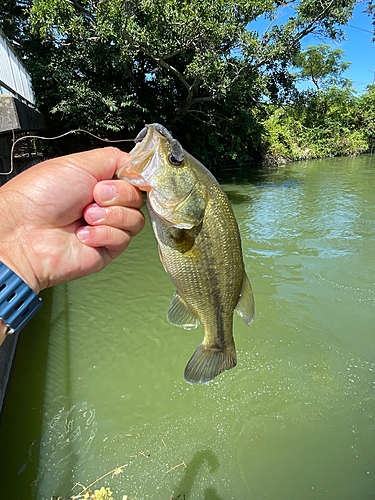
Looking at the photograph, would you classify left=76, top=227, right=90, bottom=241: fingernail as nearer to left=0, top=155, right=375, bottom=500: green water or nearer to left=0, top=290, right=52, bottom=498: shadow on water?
left=0, top=155, right=375, bottom=500: green water

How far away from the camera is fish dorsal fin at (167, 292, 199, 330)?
218 cm

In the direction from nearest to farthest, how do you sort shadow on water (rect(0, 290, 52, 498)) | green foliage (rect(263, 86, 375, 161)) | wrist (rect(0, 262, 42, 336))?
1. wrist (rect(0, 262, 42, 336))
2. shadow on water (rect(0, 290, 52, 498))
3. green foliage (rect(263, 86, 375, 161))

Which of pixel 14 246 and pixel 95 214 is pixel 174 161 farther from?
pixel 14 246

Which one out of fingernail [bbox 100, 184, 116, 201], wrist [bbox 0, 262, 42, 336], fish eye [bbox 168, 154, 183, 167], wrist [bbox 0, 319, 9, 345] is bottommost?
wrist [bbox 0, 319, 9, 345]

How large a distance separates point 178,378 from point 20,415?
6.34ft

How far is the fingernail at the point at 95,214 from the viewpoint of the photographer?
1.82 m

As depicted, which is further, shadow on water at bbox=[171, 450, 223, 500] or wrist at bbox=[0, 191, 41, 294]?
shadow on water at bbox=[171, 450, 223, 500]

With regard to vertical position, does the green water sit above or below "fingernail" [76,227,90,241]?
below

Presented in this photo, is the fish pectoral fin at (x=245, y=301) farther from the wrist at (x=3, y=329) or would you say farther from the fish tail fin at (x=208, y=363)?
the wrist at (x=3, y=329)

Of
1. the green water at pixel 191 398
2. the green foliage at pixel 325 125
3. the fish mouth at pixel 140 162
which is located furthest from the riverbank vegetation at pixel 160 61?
the fish mouth at pixel 140 162

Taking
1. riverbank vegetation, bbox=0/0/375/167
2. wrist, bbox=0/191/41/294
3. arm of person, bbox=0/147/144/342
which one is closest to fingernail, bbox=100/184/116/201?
arm of person, bbox=0/147/144/342

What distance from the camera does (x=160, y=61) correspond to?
40.0 feet

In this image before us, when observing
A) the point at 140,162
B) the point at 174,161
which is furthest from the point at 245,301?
the point at 140,162

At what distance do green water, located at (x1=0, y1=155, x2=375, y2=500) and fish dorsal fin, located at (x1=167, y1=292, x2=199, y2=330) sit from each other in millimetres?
1827
